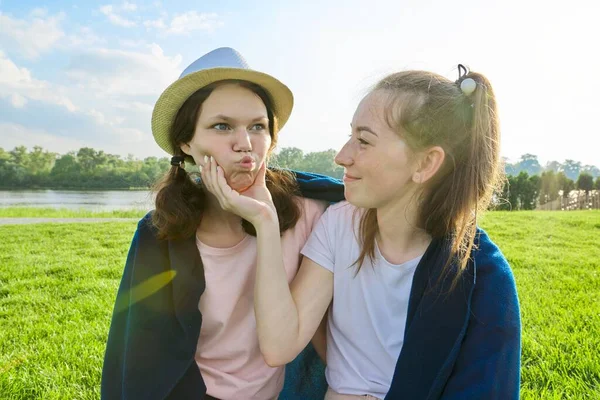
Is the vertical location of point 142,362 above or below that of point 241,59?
below

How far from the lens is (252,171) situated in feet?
7.95

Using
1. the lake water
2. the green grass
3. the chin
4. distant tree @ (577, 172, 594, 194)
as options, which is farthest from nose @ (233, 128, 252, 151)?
distant tree @ (577, 172, 594, 194)

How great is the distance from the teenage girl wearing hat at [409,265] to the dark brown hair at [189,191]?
24 cm

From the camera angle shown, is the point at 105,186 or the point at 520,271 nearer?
the point at 520,271

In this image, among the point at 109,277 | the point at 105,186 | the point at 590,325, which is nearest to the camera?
the point at 590,325

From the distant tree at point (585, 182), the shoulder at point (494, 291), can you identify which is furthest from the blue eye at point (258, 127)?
the distant tree at point (585, 182)

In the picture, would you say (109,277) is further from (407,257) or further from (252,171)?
(407,257)

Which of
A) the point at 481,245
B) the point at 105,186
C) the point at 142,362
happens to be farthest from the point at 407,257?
the point at 105,186

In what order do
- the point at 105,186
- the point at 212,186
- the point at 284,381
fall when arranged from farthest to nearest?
1. the point at 105,186
2. the point at 284,381
3. the point at 212,186

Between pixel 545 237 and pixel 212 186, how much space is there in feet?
30.9

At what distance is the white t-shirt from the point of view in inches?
87.4

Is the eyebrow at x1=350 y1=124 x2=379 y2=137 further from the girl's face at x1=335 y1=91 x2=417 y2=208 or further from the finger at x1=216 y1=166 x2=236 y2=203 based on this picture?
the finger at x1=216 y1=166 x2=236 y2=203

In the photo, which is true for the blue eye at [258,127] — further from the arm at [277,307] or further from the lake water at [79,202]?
the lake water at [79,202]

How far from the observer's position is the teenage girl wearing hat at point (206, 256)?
2414 mm
